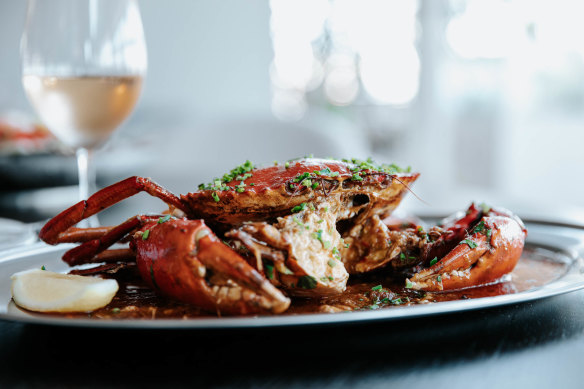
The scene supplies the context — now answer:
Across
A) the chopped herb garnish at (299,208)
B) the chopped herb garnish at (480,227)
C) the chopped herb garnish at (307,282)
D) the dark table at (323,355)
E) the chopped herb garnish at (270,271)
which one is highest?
the chopped herb garnish at (299,208)

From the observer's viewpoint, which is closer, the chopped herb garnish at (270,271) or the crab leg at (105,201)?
the chopped herb garnish at (270,271)

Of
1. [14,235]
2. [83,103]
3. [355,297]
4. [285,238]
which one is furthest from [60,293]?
[83,103]

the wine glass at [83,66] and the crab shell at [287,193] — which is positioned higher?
the wine glass at [83,66]

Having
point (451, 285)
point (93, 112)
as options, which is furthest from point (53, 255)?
point (451, 285)

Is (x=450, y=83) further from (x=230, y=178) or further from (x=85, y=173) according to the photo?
(x=230, y=178)

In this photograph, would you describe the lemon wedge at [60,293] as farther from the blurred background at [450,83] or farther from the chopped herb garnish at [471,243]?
the blurred background at [450,83]

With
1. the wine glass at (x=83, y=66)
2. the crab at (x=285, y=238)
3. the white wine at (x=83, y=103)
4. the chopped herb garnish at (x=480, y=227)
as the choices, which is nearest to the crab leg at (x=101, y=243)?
the crab at (x=285, y=238)
